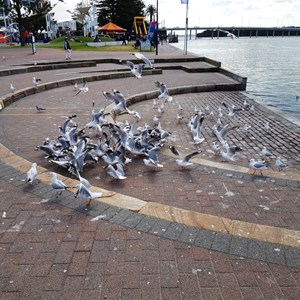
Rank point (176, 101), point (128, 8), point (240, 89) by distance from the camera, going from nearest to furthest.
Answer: point (176, 101), point (240, 89), point (128, 8)

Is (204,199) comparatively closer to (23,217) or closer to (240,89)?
(23,217)

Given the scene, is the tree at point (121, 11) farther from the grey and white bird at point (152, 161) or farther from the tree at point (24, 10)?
the grey and white bird at point (152, 161)

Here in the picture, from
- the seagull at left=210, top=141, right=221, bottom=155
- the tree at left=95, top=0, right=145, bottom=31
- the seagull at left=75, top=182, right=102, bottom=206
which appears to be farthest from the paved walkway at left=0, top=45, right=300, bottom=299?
the tree at left=95, top=0, right=145, bottom=31

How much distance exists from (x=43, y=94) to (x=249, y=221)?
413 inches

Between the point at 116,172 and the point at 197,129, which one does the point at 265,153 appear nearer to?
the point at 197,129

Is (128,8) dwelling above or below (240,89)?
above

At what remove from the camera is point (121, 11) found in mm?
67188

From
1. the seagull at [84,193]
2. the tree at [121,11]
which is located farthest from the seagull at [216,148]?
the tree at [121,11]

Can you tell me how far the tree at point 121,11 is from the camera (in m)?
67.2

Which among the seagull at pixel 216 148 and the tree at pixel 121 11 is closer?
the seagull at pixel 216 148

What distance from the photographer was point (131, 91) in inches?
523

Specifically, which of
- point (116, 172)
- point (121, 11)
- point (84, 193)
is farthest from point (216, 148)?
point (121, 11)

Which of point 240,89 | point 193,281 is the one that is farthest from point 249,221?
point 240,89

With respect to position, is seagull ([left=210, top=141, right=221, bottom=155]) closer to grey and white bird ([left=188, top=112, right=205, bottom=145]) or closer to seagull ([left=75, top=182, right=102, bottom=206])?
grey and white bird ([left=188, top=112, right=205, bottom=145])
